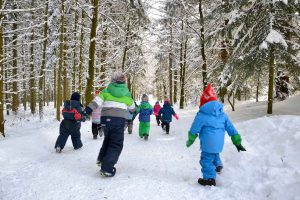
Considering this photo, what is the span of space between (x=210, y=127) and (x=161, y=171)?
166 cm

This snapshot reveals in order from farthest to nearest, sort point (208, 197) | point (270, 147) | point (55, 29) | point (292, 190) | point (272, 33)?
point (55, 29) → point (272, 33) → point (270, 147) → point (208, 197) → point (292, 190)

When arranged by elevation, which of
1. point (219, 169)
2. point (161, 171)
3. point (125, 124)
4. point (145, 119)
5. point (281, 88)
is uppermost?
point (281, 88)

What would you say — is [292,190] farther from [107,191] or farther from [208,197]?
[107,191]

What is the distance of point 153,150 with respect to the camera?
Result: 9.43m

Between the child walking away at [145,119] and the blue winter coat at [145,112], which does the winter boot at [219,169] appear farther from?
the blue winter coat at [145,112]

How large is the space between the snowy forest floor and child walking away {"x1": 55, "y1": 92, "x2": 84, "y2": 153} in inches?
13.3

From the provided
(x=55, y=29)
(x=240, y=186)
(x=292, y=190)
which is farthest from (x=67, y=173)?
(x=55, y=29)

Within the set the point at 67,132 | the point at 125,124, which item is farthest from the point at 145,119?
the point at 125,124

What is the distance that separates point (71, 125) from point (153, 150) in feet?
8.22

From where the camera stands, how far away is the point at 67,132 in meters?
9.12

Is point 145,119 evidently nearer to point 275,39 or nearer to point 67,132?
point 67,132

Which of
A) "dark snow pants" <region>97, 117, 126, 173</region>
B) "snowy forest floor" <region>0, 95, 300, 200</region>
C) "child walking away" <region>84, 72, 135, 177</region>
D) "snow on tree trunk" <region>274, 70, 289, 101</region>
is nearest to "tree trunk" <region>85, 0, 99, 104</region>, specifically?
"snowy forest floor" <region>0, 95, 300, 200</region>

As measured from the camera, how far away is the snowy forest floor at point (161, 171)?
203 inches

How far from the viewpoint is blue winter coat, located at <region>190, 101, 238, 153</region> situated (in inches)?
228
